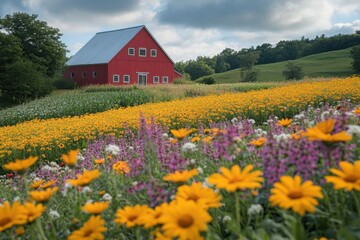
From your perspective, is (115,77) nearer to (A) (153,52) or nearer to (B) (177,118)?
(A) (153,52)

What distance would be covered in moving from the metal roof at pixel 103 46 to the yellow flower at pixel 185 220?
35.4m

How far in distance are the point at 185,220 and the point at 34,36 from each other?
44.9 meters

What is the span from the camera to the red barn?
3638 centimetres

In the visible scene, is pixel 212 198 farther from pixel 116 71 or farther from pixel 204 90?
pixel 116 71

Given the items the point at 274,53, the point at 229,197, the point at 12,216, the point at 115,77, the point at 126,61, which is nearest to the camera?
the point at 12,216

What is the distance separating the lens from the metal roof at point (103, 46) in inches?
1451

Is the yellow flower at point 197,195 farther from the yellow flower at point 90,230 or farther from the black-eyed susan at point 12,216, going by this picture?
the black-eyed susan at point 12,216

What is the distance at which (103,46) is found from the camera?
131ft

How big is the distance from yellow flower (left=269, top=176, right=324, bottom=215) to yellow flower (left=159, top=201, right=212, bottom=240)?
32 centimetres

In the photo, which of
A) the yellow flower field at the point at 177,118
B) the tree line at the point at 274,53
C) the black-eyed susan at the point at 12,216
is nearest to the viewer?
the black-eyed susan at the point at 12,216

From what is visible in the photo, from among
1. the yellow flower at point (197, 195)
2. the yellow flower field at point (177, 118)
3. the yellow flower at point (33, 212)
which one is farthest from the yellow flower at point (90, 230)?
the yellow flower field at point (177, 118)

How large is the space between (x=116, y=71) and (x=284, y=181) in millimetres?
35623

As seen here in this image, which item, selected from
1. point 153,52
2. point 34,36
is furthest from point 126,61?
point 34,36

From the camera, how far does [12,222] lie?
1833mm
